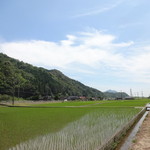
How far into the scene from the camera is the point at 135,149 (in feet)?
20.8

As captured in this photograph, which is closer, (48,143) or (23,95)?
(48,143)

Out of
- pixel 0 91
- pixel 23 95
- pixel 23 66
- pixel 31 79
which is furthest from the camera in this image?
pixel 23 66

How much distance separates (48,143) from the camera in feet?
22.8

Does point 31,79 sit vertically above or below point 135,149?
Result: above

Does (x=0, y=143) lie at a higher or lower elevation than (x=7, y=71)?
lower

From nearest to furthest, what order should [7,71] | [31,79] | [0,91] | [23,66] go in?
[0,91]
[7,71]
[31,79]
[23,66]

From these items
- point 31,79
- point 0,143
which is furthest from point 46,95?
point 0,143

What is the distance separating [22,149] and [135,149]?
3654mm

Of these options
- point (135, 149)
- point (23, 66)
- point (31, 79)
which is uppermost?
point (23, 66)

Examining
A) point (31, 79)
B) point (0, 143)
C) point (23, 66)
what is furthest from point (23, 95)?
point (0, 143)

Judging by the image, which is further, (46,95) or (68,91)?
(68,91)

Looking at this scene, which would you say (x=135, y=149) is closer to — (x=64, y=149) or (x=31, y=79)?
(x=64, y=149)

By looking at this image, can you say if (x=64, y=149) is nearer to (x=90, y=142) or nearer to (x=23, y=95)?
(x=90, y=142)

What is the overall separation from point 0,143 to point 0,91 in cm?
7789
